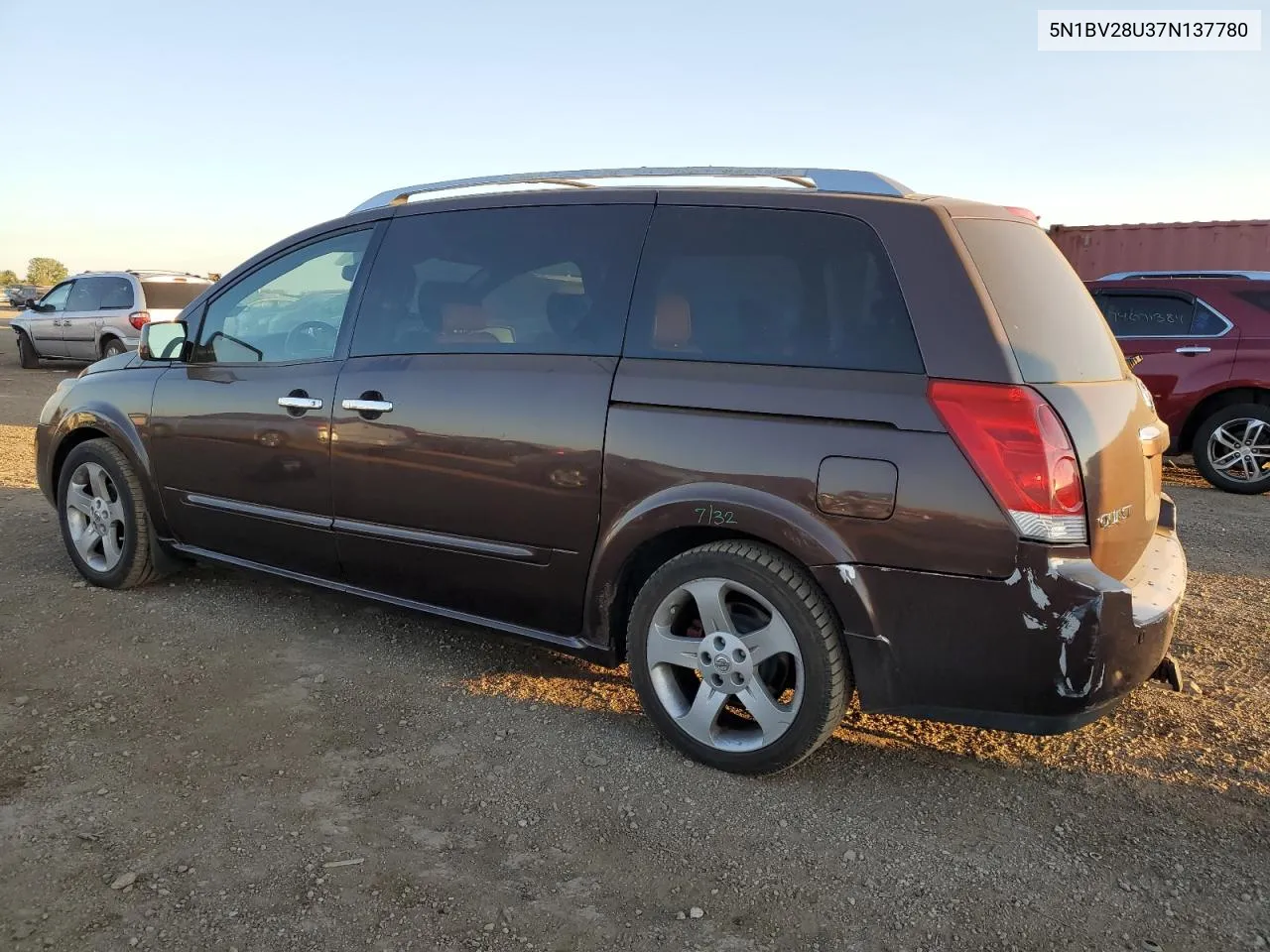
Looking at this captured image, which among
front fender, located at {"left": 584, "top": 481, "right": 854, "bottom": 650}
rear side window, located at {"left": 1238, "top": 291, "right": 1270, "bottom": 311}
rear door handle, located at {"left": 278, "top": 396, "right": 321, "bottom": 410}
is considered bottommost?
front fender, located at {"left": 584, "top": 481, "right": 854, "bottom": 650}

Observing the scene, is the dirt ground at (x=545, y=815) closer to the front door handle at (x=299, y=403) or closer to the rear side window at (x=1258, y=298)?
the front door handle at (x=299, y=403)

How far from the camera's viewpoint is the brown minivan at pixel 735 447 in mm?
2562

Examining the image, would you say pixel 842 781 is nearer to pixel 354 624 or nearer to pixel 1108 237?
pixel 354 624

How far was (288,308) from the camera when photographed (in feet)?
13.6

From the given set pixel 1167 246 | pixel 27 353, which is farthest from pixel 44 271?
pixel 1167 246

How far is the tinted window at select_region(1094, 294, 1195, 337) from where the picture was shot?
A: 315 inches

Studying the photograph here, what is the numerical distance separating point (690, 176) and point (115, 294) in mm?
13329

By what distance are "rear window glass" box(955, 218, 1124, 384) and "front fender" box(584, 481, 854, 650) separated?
27.8 inches

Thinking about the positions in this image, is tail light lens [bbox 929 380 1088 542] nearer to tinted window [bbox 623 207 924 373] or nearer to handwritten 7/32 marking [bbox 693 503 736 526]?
tinted window [bbox 623 207 924 373]

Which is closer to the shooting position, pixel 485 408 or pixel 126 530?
pixel 485 408

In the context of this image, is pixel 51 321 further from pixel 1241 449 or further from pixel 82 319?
pixel 1241 449

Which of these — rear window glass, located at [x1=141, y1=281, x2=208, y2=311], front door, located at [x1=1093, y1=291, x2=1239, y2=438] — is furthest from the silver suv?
front door, located at [x1=1093, y1=291, x2=1239, y2=438]

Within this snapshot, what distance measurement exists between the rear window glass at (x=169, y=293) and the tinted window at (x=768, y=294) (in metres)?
12.5

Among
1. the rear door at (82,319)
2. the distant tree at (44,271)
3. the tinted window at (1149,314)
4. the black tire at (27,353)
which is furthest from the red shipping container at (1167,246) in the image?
the distant tree at (44,271)
